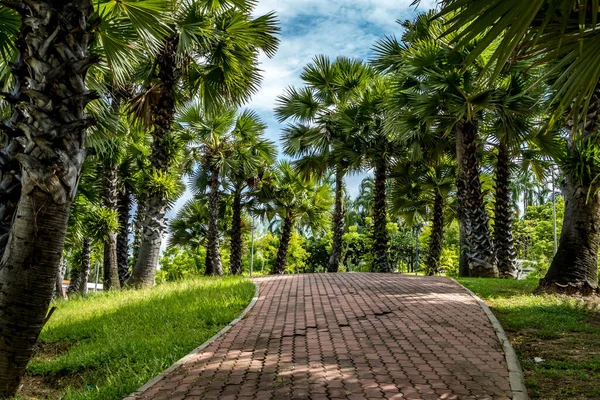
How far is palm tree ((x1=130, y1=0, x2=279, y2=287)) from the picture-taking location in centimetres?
1251

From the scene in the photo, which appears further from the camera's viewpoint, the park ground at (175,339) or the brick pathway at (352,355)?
the park ground at (175,339)

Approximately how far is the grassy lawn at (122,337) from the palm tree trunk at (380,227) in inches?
337

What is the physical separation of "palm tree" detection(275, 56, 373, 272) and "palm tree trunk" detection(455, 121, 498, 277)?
16.2 ft

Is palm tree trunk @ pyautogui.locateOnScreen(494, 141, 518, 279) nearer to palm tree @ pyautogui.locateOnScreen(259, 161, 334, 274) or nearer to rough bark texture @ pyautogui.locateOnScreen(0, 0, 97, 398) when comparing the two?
palm tree @ pyautogui.locateOnScreen(259, 161, 334, 274)

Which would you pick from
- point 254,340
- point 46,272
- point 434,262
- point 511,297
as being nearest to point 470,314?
point 511,297

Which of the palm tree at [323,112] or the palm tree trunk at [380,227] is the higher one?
the palm tree at [323,112]

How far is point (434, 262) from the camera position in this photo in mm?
19938

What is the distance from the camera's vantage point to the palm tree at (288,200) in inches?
950

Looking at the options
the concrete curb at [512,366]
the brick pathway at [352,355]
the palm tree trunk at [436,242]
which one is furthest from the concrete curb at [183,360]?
the palm tree trunk at [436,242]

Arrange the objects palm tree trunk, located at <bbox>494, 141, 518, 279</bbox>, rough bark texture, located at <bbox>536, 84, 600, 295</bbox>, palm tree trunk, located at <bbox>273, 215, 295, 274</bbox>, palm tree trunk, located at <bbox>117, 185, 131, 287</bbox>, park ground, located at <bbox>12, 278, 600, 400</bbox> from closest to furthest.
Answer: park ground, located at <bbox>12, 278, 600, 400</bbox> < rough bark texture, located at <bbox>536, 84, 600, 295</bbox> < palm tree trunk, located at <bbox>494, 141, 518, 279</bbox> < palm tree trunk, located at <bbox>117, 185, 131, 287</bbox> < palm tree trunk, located at <bbox>273, 215, 295, 274</bbox>

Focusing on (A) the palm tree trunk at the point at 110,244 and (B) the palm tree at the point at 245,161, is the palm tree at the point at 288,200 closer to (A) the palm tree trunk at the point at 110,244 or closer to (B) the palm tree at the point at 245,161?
(B) the palm tree at the point at 245,161

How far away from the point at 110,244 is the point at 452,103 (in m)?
11.2

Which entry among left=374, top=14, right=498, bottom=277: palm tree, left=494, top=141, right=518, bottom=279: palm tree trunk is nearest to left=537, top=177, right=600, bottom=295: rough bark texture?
left=374, top=14, right=498, bottom=277: palm tree

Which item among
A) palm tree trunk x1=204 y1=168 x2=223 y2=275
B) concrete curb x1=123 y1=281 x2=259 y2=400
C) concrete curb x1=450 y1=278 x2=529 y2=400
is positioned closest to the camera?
concrete curb x1=450 y1=278 x2=529 y2=400
